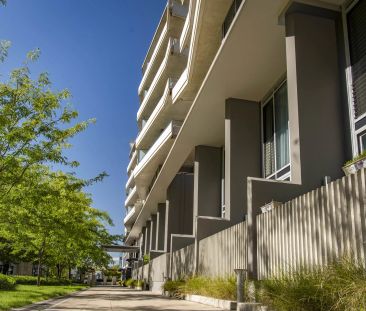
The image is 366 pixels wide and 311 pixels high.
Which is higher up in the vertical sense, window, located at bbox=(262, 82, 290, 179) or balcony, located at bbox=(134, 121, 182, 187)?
balcony, located at bbox=(134, 121, 182, 187)

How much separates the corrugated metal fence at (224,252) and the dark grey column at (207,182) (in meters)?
5.94

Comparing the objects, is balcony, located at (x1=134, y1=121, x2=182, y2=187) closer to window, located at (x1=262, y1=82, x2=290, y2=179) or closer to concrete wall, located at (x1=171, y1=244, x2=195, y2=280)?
concrete wall, located at (x1=171, y1=244, x2=195, y2=280)

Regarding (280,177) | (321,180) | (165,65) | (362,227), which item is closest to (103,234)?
(165,65)

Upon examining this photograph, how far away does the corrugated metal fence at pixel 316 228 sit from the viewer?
6.71 metres

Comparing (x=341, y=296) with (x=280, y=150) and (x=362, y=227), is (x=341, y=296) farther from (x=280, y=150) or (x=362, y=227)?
(x=280, y=150)

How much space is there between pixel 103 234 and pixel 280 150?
31.6 metres

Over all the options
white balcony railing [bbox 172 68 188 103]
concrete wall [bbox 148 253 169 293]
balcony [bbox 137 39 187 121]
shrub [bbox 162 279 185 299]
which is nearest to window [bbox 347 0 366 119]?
shrub [bbox 162 279 185 299]

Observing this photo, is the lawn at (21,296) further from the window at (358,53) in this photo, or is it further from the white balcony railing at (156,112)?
the white balcony railing at (156,112)

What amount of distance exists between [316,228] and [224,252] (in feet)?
20.4

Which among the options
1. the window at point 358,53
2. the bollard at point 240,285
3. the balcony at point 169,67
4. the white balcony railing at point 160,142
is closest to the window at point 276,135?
the window at point 358,53

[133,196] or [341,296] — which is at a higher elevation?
[133,196]

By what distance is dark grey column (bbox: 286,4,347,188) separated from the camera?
11.7 metres

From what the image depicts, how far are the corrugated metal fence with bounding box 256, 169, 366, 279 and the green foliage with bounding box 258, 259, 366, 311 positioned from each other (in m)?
0.39

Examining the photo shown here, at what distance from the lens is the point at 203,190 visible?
23.5 m
